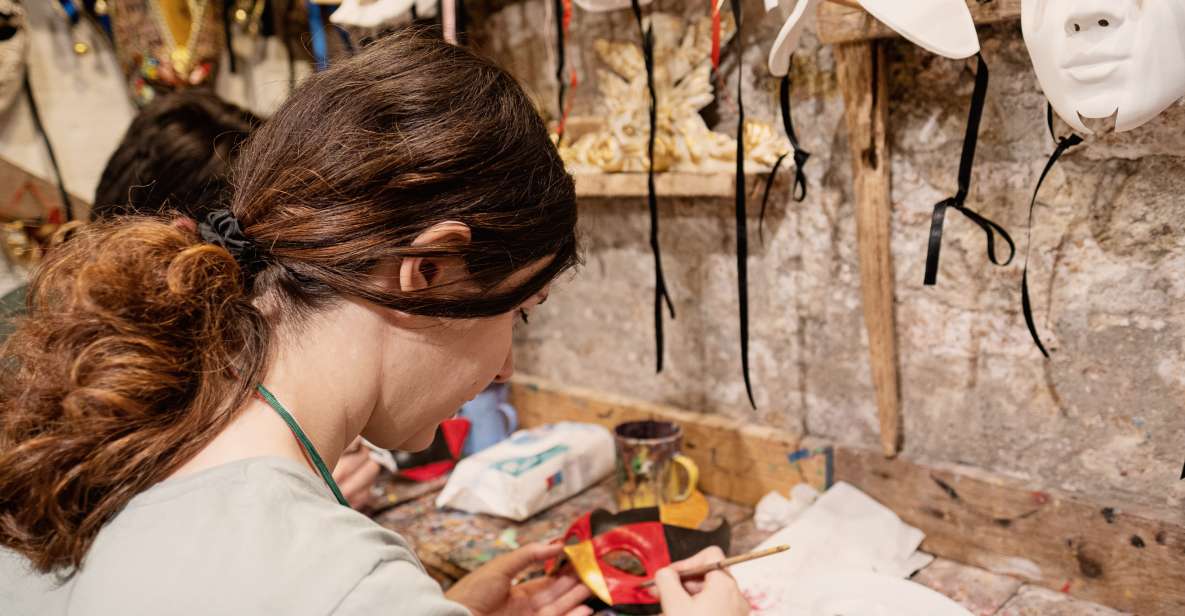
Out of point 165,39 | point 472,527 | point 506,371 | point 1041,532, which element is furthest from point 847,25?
point 165,39

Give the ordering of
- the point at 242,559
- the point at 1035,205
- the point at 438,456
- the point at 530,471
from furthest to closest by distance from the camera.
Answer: the point at 438,456, the point at 530,471, the point at 1035,205, the point at 242,559

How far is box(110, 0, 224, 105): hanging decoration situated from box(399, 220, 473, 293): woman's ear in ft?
4.59

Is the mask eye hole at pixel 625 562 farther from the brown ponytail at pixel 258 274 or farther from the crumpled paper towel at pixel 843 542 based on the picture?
the brown ponytail at pixel 258 274

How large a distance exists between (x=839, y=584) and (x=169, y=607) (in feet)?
2.57

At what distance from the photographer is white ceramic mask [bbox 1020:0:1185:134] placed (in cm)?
76

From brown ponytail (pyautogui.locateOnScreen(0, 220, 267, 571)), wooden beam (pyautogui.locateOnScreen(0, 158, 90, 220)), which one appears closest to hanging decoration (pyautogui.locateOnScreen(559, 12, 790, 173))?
brown ponytail (pyautogui.locateOnScreen(0, 220, 267, 571))

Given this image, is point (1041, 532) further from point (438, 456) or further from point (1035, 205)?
point (438, 456)

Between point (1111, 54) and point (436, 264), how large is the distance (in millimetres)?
649

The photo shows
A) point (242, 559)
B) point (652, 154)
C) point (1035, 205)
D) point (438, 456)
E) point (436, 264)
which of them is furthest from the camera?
point (438, 456)

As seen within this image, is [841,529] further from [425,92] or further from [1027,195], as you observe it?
[425,92]

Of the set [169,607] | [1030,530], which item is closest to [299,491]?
[169,607]

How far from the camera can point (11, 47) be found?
171 cm

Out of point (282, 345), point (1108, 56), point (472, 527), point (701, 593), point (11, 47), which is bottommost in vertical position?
point (472, 527)

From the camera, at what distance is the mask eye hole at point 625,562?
3.76 ft
